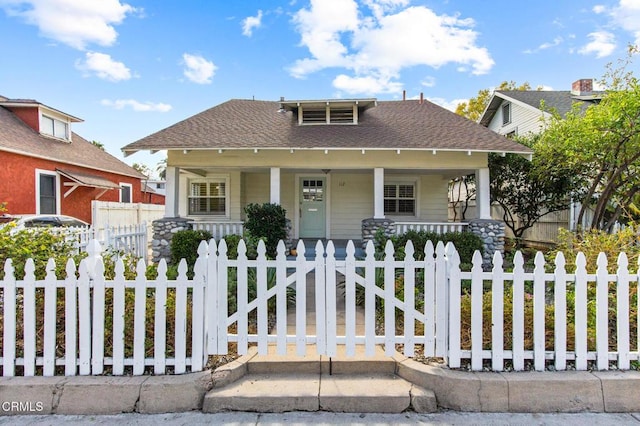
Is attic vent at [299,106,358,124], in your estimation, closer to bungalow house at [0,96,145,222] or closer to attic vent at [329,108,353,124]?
attic vent at [329,108,353,124]

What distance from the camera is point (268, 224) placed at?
8438 millimetres

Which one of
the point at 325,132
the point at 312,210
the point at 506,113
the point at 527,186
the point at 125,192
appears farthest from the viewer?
the point at 125,192

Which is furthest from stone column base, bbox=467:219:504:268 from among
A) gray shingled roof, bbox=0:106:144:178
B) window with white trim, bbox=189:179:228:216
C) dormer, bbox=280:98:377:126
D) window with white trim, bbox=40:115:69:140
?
window with white trim, bbox=40:115:69:140

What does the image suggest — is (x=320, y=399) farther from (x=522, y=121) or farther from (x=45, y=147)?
(x=522, y=121)

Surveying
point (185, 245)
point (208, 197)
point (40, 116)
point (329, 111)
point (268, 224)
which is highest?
point (40, 116)

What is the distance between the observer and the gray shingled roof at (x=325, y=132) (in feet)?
29.3

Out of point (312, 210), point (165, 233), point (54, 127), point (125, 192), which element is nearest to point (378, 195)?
point (312, 210)

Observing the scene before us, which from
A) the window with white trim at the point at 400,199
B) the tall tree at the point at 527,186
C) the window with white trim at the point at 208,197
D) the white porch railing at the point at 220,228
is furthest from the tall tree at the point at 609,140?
the window with white trim at the point at 208,197

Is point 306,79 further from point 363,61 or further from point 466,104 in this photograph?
point 466,104

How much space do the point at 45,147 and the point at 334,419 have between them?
16.8 metres

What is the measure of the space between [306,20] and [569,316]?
33.4 feet

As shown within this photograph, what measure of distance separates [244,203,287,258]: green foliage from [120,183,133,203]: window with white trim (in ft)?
44.7

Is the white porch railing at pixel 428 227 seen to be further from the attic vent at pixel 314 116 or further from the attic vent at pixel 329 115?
the attic vent at pixel 314 116

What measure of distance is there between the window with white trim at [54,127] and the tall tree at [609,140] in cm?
1931
